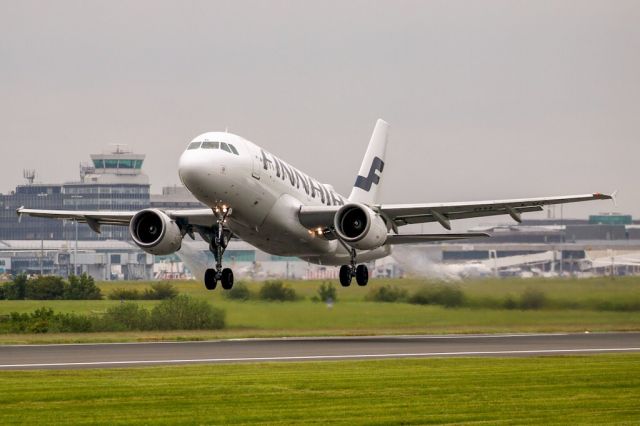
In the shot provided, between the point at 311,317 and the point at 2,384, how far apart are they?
80.8 ft

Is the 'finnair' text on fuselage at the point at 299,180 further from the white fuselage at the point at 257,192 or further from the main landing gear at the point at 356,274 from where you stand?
the main landing gear at the point at 356,274

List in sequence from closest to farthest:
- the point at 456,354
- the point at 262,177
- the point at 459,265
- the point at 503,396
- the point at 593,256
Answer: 1. the point at 503,396
2. the point at 456,354
3. the point at 262,177
4. the point at 459,265
5. the point at 593,256

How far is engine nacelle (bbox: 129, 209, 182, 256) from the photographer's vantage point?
48.8 m

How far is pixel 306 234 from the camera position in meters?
51.2

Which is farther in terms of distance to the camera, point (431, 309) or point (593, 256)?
point (593, 256)

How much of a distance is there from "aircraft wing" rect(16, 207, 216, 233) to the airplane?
0.04m

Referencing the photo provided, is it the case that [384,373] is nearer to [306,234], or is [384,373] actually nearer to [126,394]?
[126,394]

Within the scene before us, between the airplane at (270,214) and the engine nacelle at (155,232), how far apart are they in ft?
0.12

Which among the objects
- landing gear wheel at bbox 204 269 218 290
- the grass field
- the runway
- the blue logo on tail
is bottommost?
the runway

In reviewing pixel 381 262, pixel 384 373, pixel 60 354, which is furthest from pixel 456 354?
pixel 381 262

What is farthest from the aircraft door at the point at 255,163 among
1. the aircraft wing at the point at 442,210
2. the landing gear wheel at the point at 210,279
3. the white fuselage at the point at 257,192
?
the landing gear wheel at the point at 210,279

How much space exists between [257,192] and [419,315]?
43.1 feet

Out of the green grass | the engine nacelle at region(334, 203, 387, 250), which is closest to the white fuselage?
the engine nacelle at region(334, 203, 387, 250)

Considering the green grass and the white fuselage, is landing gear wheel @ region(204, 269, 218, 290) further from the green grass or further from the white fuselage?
the green grass
